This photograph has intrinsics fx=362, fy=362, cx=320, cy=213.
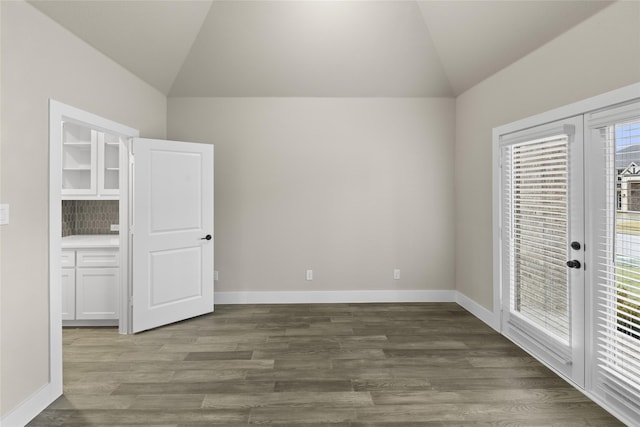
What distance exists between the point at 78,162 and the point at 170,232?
4.78 feet

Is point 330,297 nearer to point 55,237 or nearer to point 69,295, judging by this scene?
point 69,295

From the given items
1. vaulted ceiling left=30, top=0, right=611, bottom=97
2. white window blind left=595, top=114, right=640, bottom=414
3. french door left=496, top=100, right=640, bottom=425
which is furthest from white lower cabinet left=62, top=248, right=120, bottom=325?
white window blind left=595, top=114, right=640, bottom=414

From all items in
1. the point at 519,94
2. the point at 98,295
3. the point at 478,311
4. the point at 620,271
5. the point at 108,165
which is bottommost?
the point at 478,311

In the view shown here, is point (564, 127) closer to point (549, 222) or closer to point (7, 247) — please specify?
point (549, 222)

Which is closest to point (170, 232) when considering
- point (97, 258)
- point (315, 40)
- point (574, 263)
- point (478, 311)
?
point (97, 258)

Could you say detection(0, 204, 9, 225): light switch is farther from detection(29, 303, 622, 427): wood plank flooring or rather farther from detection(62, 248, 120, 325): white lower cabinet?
detection(62, 248, 120, 325): white lower cabinet

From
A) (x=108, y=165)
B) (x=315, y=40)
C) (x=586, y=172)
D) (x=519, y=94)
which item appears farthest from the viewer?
(x=108, y=165)

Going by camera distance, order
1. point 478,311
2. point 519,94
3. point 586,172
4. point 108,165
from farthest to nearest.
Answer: point 108,165, point 478,311, point 519,94, point 586,172

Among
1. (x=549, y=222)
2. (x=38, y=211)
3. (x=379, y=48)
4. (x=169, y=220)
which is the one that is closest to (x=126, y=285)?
(x=169, y=220)

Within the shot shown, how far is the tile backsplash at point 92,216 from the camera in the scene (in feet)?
14.6

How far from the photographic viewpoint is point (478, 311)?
405 centimetres

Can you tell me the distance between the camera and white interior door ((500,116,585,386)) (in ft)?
8.46

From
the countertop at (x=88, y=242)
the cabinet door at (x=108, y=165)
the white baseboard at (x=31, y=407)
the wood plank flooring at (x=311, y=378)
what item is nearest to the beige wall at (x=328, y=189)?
the cabinet door at (x=108, y=165)

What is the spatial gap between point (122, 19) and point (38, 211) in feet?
5.72
